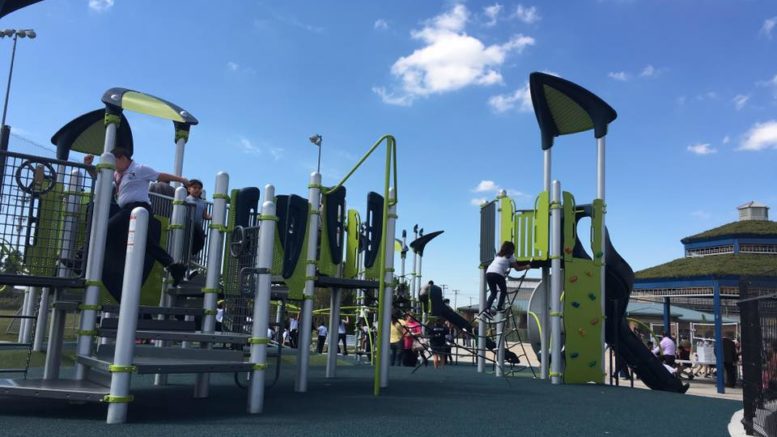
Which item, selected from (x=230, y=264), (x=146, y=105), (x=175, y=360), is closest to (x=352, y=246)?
(x=230, y=264)

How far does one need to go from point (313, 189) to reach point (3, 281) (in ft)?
12.7

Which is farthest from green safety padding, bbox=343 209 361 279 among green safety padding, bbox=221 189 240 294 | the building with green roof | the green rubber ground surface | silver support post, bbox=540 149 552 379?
the building with green roof

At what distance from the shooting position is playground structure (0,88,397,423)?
539 cm

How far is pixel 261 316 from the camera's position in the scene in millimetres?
5965

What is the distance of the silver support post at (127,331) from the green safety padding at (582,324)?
→ 27.1 feet

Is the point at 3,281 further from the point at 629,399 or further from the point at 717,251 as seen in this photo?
the point at 717,251

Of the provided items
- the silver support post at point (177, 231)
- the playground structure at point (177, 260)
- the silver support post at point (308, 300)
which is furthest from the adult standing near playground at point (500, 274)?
the silver support post at point (177, 231)

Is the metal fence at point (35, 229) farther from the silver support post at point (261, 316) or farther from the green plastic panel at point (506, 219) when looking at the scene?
the green plastic panel at point (506, 219)

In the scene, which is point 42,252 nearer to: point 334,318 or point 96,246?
point 96,246

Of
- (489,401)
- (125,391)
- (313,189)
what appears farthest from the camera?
(313,189)

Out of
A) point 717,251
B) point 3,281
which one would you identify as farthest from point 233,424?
point 717,251

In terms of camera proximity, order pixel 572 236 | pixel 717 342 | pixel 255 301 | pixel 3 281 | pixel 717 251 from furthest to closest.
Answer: pixel 717 251 < pixel 717 342 < pixel 572 236 < pixel 255 301 < pixel 3 281

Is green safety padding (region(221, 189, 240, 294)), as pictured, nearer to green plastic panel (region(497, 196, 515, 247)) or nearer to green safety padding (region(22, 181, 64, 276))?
green safety padding (region(22, 181, 64, 276))

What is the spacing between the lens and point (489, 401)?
24.9 ft
